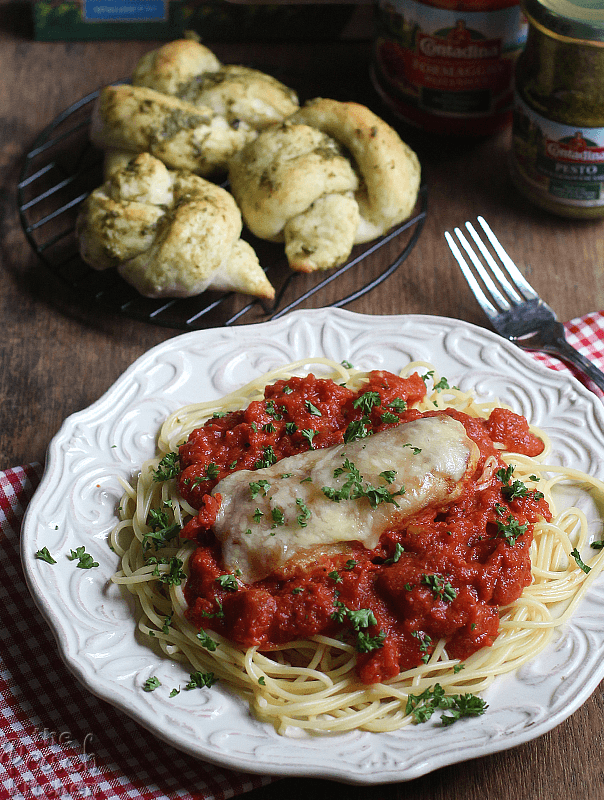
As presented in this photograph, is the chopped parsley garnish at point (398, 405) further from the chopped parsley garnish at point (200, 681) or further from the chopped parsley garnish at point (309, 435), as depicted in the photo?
the chopped parsley garnish at point (200, 681)

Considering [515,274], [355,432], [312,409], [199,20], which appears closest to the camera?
[355,432]

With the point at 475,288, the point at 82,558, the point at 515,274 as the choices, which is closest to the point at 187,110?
the point at 475,288

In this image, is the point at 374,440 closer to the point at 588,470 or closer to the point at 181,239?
the point at 588,470

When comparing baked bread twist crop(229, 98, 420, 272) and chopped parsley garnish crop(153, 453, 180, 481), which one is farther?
baked bread twist crop(229, 98, 420, 272)

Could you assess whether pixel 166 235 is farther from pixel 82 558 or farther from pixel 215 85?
pixel 82 558

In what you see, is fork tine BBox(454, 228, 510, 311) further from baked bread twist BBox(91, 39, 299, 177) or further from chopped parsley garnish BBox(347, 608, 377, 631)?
chopped parsley garnish BBox(347, 608, 377, 631)

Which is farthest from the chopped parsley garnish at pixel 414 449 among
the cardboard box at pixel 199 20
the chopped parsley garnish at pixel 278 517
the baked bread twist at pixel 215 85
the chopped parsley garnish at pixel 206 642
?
the cardboard box at pixel 199 20

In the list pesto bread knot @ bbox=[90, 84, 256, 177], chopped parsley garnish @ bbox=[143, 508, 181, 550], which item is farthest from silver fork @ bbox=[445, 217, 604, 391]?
chopped parsley garnish @ bbox=[143, 508, 181, 550]
